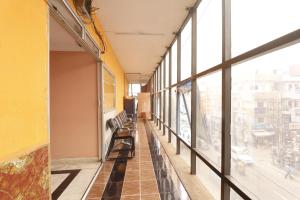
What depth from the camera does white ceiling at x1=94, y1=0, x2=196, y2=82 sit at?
10.4 feet

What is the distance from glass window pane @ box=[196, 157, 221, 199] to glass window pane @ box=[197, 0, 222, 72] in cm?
154

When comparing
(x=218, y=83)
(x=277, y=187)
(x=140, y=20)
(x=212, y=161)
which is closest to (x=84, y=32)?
(x=140, y=20)

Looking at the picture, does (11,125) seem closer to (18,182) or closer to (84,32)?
(18,182)

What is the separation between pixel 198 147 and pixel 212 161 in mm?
696

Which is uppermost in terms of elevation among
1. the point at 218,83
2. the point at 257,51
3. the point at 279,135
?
the point at 257,51

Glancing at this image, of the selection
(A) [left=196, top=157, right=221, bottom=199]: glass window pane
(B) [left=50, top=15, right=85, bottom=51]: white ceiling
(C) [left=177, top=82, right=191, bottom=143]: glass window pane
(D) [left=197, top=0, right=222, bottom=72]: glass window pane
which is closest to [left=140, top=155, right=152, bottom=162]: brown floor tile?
(C) [left=177, top=82, right=191, bottom=143]: glass window pane

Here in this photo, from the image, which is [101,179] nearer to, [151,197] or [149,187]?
[149,187]

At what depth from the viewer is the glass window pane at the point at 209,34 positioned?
8.12 ft

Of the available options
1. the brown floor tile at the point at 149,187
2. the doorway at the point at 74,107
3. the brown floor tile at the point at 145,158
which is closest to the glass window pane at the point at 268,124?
the brown floor tile at the point at 149,187

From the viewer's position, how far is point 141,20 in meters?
3.80

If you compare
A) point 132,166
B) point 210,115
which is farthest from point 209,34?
point 132,166

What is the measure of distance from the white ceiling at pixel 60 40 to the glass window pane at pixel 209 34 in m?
2.17

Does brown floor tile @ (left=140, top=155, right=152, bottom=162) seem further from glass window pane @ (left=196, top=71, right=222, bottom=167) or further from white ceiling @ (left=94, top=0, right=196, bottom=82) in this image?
white ceiling @ (left=94, top=0, right=196, bottom=82)

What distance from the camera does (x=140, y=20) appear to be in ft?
12.5
